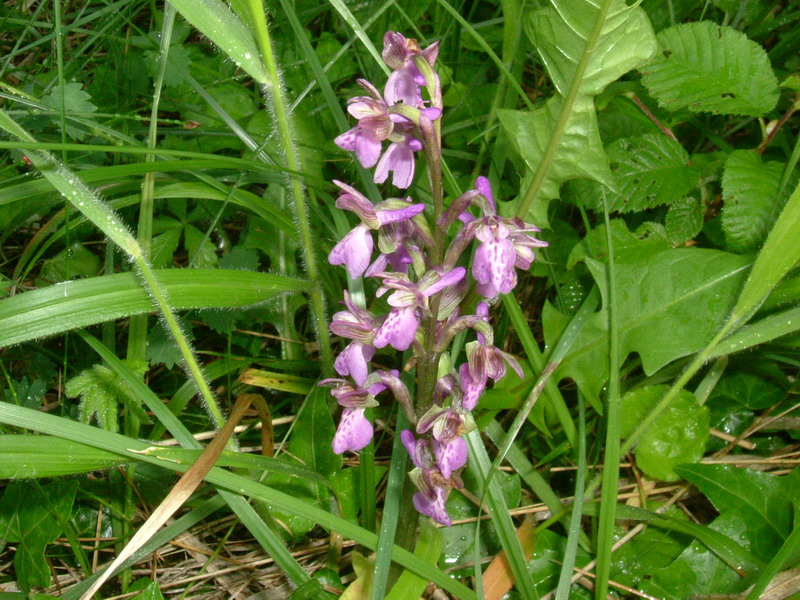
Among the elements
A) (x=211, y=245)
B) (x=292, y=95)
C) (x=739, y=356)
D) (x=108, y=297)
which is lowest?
(x=739, y=356)

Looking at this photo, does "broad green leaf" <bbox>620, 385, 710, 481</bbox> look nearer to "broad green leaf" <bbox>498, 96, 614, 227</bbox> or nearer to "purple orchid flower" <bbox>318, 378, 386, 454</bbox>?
"broad green leaf" <bbox>498, 96, 614, 227</bbox>

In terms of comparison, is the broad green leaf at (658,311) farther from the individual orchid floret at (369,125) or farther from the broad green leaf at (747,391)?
the individual orchid floret at (369,125)

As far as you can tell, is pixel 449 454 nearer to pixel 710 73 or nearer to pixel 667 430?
pixel 667 430

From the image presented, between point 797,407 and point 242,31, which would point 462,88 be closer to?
point 242,31

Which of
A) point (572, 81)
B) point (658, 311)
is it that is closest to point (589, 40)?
point (572, 81)

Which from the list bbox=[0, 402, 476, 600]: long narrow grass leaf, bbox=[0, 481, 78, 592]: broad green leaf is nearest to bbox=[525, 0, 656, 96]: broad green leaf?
bbox=[0, 402, 476, 600]: long narrow grass leaf

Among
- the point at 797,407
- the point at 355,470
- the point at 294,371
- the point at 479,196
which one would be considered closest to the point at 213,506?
the point at 355,470

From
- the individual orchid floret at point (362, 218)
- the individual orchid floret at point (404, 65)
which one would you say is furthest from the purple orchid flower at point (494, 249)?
the individual orchid floret at point (404, 65)
